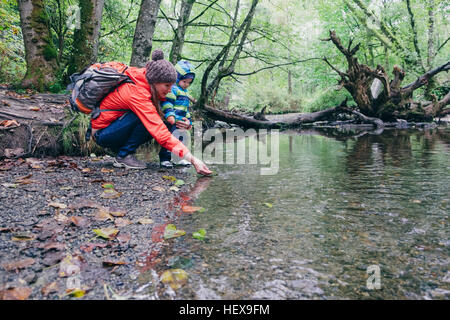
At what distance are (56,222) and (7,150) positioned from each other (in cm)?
237

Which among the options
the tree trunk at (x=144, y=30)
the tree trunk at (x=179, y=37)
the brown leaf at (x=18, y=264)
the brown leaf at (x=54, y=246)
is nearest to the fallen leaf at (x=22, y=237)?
the brown leaf at (x=54, y=246)

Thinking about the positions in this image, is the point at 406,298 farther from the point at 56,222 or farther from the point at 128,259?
the point at 56,222

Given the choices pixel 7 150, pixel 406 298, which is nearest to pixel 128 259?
pixel 406 298

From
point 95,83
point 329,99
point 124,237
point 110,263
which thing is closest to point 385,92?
point 329,99

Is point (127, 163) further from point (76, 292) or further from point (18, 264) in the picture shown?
point (76, 292)

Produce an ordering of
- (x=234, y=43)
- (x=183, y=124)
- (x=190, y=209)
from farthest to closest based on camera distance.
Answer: (x=234, y=43), (x=183, y=124), (x=190, y=209)

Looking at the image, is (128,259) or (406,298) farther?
(128,259)

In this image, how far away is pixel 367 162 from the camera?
4074 mm

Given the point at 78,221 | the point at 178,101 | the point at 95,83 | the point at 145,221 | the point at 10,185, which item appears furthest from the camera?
the point at 178,101

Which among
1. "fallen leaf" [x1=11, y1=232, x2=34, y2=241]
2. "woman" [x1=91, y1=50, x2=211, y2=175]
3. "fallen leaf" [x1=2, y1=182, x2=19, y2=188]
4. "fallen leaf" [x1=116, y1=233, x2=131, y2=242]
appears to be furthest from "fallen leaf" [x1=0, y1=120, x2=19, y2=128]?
"fallen leaf" [x1=116, y1=233, x2=131, y2=242]

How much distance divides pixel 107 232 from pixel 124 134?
186 centimetres

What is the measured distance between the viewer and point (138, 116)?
300 cm

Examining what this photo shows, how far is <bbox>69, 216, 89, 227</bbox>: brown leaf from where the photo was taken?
5.91 feet
